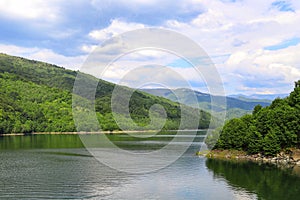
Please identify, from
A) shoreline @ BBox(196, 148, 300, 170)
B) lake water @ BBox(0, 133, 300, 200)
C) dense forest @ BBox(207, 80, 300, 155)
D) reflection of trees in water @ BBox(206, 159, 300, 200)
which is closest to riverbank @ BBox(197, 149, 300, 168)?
shoreline @ BBox(196, 148, 300, 170)

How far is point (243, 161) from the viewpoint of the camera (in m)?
91.2

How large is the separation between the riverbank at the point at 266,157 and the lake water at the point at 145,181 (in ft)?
21.5

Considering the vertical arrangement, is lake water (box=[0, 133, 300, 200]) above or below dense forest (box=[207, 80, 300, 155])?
below

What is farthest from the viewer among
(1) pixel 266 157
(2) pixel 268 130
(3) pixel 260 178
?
(2) pixel 268 130

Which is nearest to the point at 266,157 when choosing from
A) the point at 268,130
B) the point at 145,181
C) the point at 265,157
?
the point at 265,157

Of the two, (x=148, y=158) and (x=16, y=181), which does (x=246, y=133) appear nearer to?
(x=148, y=158)

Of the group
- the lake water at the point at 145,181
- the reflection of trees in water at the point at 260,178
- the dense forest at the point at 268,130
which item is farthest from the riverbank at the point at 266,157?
the lake water at the point at 145,181

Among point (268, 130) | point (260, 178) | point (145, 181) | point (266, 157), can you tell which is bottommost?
point (260, 178)

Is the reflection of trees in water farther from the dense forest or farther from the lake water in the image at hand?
the dense forest

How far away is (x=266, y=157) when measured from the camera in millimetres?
92688

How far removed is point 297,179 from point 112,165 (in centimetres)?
4330

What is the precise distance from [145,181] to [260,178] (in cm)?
2489

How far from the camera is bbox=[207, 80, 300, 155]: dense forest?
293 feet

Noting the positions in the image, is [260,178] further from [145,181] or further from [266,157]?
[145,181]
